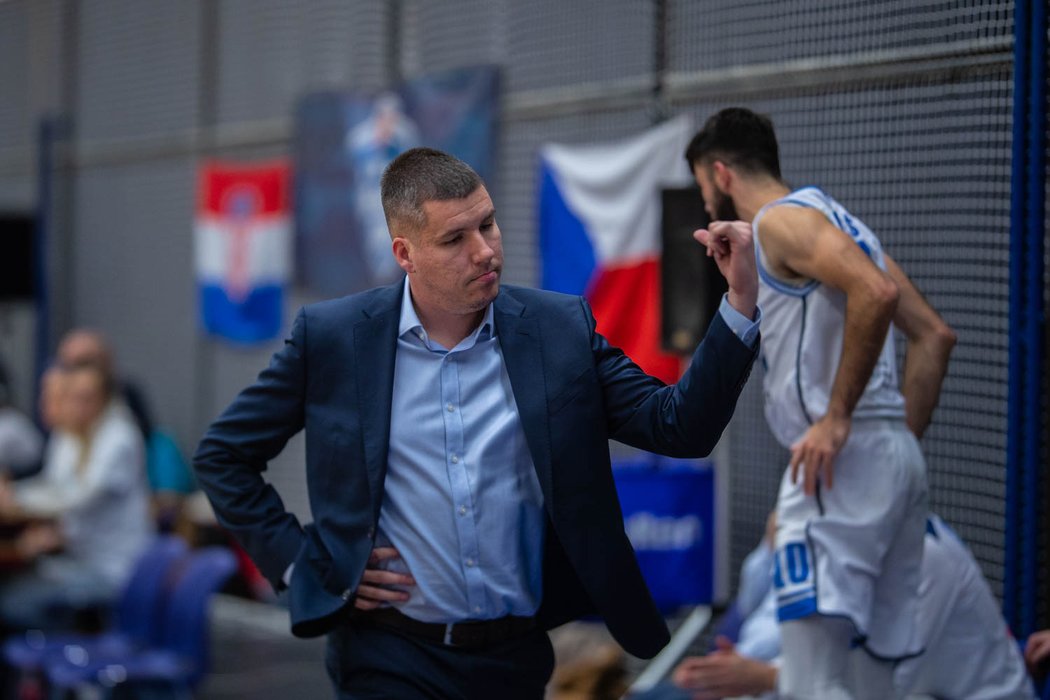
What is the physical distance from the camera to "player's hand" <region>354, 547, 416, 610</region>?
3062 millimetres

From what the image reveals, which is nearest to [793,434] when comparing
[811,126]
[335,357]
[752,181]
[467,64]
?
[752,181]

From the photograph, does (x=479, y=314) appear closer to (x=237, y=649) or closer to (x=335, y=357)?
(x=335, y=357)

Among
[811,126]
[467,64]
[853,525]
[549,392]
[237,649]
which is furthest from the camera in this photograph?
[237,649]

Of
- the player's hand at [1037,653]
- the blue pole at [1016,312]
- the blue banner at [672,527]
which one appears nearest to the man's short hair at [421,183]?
the blue pole at [1016,312]

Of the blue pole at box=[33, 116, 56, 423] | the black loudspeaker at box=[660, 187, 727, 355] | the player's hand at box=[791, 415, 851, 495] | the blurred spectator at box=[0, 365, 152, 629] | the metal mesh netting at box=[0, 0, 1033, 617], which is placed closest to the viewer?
the player's hand at box=[791, 415, 851, 495]

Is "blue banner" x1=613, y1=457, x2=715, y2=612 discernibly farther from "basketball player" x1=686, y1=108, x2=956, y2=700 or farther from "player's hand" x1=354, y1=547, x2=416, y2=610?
"player's hand" x1=354, y1=547, x2=416, y2=610

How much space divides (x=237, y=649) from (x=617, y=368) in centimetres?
630

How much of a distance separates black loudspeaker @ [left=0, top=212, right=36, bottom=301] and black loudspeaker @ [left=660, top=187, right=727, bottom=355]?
648 cm

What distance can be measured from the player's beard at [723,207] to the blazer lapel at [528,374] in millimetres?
772

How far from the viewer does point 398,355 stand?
3141mm

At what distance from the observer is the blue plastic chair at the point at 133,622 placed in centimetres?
618

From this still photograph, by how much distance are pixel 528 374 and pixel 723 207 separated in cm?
91

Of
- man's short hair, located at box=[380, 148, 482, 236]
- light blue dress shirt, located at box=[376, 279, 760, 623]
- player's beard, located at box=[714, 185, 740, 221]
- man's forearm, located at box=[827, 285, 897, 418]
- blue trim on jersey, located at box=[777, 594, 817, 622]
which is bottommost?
blue trim on jersey, located at box=[777, 594, 817, 622]

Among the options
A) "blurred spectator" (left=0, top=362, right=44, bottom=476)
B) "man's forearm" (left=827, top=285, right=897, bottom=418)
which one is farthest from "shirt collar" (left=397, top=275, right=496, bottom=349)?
"blurred spectator" (left=0, top=362, right=44, bottom=476)
